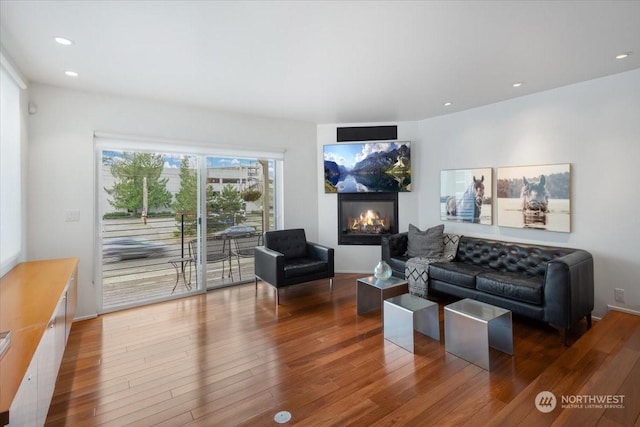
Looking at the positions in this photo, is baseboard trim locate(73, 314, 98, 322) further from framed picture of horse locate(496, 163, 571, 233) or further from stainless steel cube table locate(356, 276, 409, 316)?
framed picture of horse locate(496, 163, 571, 233)

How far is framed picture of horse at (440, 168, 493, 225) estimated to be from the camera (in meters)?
4.42

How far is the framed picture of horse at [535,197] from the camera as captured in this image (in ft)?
12.0

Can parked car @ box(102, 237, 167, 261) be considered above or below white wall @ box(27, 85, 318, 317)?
below

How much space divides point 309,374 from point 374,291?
1.55 meters

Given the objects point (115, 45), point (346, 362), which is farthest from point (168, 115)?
point (346, 362)

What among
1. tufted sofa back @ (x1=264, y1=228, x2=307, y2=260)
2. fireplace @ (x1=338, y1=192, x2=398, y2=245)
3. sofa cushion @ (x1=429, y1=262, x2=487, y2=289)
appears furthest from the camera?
fireplace @ (x1=338, y1=192, x2=398, y2=245)

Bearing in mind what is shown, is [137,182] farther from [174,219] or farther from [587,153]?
[587,153]

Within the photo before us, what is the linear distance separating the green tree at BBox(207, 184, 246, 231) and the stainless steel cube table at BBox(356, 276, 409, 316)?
2.30 meters

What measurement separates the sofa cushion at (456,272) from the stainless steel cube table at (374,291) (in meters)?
0.53

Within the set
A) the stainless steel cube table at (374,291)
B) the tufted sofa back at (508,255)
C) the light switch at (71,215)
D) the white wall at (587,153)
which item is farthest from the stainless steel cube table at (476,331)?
the light switch at (71,215)

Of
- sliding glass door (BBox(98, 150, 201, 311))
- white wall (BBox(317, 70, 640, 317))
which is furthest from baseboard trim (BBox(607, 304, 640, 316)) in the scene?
sliding glass door (BBox(98, 150, 201, 311))

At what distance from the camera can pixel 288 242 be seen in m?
4.80

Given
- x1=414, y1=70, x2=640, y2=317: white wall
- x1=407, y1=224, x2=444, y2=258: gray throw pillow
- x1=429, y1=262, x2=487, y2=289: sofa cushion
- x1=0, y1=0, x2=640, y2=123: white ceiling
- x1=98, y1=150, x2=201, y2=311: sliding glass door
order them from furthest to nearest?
x1=407, y1=224, x2=444, y2=258: gray throw pillow, x1=98, y1=150, x2=201, y2=311: sliding glass door, x1=429, y1=262, x2=487, y2=289: sofa cushion, x1=414, y1=70, x2=640, y2=317: white wall, x1=0, y1=0, x2=640, y2=123: white ceiling

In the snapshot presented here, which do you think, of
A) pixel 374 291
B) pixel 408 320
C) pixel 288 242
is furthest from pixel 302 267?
pixel 408 320
